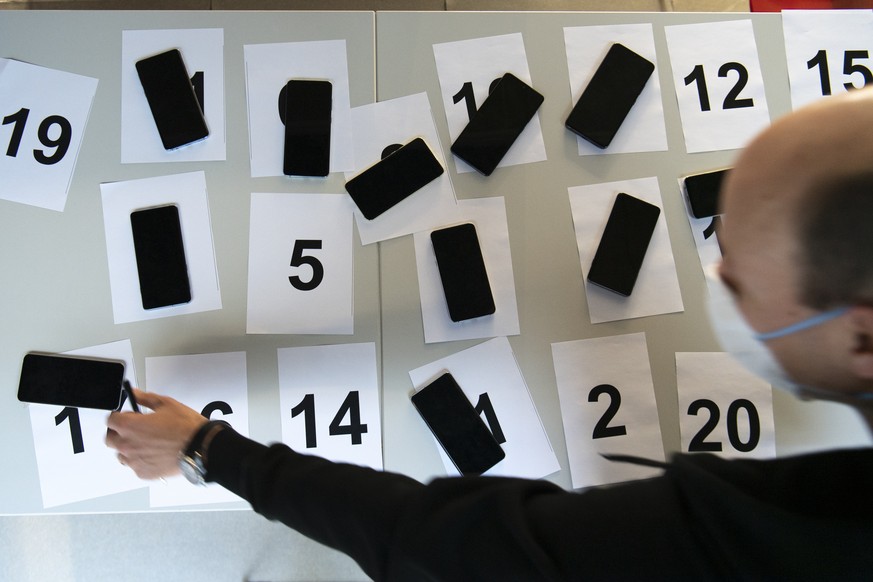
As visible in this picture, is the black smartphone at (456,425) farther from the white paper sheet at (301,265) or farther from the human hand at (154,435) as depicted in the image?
the human hand at (154,435)

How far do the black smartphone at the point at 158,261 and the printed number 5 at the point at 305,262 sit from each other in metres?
0.17

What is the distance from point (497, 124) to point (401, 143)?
0.15m

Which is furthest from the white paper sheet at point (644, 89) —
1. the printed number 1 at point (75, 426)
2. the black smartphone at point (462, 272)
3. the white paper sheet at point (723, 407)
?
the printed number 1 at point (75, 426)

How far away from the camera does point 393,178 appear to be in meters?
0.87

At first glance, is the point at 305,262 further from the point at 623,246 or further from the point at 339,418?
the point at 623,246

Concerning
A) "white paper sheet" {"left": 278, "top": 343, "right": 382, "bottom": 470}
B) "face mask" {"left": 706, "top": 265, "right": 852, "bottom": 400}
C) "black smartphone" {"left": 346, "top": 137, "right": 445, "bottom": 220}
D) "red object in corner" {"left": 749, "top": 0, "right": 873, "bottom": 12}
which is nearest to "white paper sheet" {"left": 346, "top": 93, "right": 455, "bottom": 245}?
"black smartphone" {"left": 346, "top": 137, "right": 445, "bottom": 220}

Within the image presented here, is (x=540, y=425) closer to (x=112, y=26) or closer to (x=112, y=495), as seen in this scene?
(x=112, y=495)

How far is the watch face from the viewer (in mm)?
684

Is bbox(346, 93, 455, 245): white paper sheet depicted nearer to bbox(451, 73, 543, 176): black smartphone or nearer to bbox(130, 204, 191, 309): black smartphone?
bbox(451, 73, 543, 176): black smartphone

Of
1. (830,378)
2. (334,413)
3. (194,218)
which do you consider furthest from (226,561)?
→ (830,378)

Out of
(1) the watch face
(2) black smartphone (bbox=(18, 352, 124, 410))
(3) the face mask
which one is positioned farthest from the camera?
(2) black smartphone (bbox=(18, 352, 124, 410))

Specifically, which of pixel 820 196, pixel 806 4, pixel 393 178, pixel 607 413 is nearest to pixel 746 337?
pixel 820 196

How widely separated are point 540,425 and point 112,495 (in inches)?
26.5

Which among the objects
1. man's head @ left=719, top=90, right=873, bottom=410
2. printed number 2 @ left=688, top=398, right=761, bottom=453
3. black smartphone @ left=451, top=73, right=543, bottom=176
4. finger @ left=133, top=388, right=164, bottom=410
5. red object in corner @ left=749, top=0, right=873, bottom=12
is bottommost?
printed number 2 @ left=688, top=398, right=761, bottom=453
